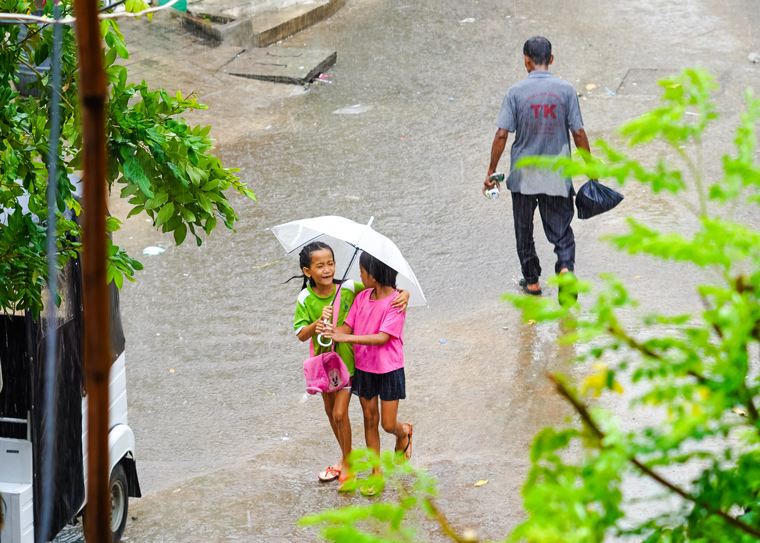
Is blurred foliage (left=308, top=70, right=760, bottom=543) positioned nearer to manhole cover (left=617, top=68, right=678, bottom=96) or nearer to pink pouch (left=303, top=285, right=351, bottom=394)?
pink pouch (left=303, top=285, right=351, bottom=394)

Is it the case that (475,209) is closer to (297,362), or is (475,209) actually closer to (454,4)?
(297,362)

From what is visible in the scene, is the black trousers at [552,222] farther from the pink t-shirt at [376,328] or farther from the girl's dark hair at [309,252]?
the girl's dark hair at [309,252]

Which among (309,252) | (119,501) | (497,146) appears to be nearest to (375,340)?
(309,252)

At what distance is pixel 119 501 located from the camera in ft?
14.7

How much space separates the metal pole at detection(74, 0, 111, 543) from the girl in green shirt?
3.80 metres

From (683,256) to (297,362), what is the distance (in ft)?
17.0

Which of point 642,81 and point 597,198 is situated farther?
point 642,81

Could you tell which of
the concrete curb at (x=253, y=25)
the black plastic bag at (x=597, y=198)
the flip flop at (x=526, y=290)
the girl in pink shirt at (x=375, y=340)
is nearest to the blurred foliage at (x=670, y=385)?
the girl in pink shirt at (x=375, y=340)

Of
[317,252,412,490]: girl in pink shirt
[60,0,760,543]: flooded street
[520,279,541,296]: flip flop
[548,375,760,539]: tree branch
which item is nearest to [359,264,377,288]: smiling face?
[317,252,412,490]: girl in pink shirt

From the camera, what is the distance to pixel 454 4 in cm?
1460

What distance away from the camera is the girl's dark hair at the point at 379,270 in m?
4.48

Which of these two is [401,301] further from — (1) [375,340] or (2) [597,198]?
(2) [597,198]

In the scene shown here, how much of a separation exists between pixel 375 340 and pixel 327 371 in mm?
364

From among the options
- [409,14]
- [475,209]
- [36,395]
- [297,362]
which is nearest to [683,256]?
[36,395]
